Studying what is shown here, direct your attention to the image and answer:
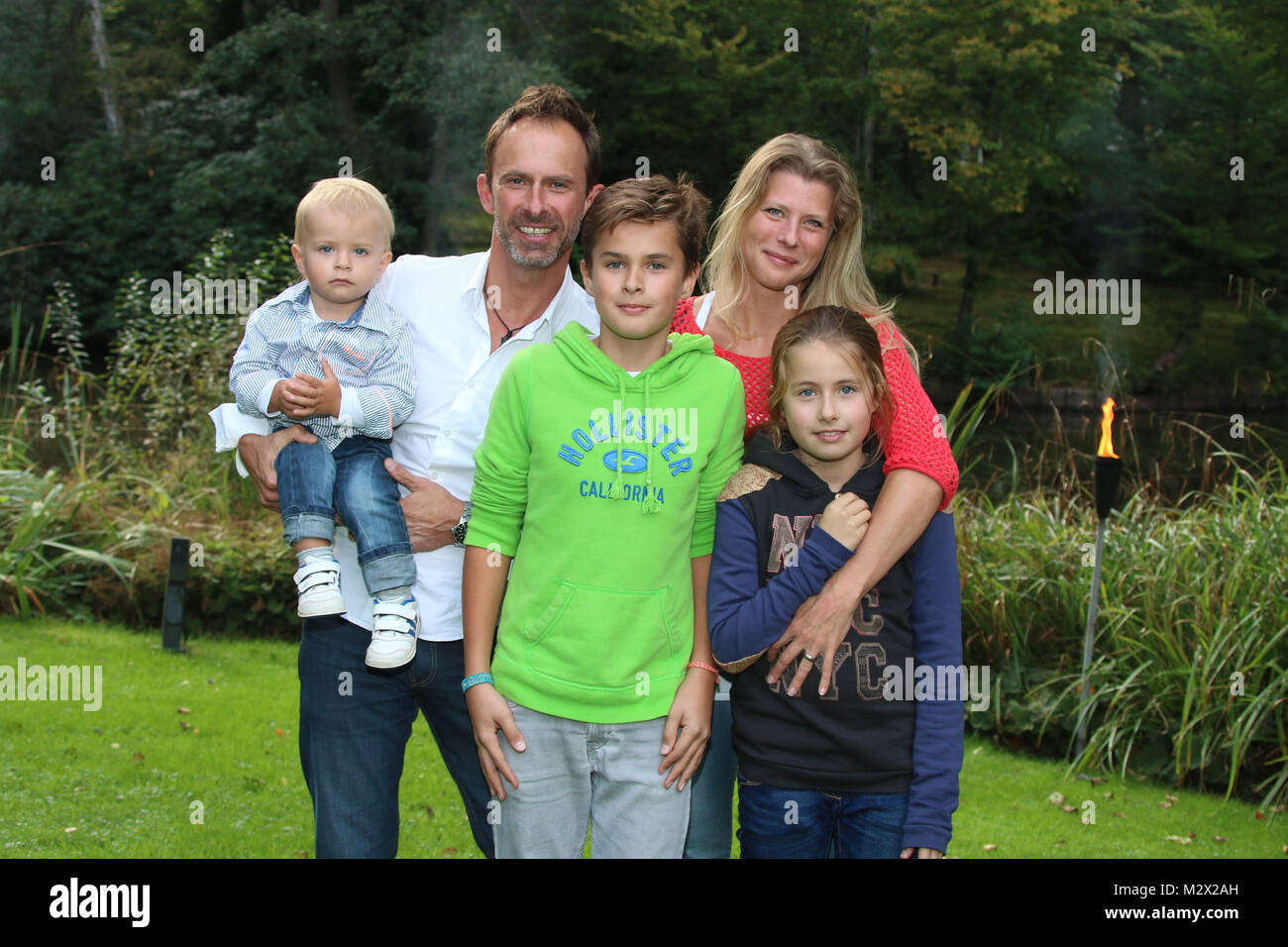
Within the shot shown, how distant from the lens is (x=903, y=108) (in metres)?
23.0

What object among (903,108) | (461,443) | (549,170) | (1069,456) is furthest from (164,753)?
(903,108)

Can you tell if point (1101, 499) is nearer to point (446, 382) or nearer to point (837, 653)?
point (837, 653)

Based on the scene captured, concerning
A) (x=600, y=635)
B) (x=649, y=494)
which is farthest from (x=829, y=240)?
(x=600, y=635)

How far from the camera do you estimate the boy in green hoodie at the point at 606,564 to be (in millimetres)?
2387

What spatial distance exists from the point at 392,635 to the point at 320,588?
22cm

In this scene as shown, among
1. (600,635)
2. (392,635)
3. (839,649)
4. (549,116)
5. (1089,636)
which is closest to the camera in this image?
(600,635)

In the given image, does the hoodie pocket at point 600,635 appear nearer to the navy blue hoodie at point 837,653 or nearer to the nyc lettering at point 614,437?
the navy blue hoodie at point 837,653

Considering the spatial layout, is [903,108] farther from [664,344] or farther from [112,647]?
[664,344]

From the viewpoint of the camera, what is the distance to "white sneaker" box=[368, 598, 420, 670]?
2627 mm

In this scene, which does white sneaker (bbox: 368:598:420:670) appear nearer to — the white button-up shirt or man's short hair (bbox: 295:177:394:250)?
the white button-up shirt

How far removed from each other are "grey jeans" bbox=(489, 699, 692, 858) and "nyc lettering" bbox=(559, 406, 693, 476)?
0.52 meters

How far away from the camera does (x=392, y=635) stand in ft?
8.68

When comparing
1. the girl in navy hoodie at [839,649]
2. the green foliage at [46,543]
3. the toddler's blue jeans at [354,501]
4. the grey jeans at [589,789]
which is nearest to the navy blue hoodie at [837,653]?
the girl in navy hoodie at [839,649]

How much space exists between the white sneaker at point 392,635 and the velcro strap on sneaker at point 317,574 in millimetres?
136
